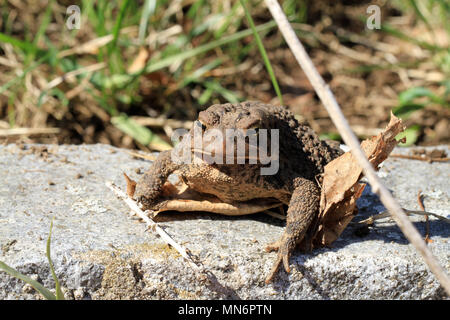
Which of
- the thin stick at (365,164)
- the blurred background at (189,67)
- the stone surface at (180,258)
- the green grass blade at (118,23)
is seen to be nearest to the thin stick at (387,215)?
the stone surface at (180,258)

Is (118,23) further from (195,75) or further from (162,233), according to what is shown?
(162,233)

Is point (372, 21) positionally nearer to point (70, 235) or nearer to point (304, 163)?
point (304, 163)

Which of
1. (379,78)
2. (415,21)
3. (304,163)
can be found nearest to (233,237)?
(304,163)

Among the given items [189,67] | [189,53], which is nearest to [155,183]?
[189,53]

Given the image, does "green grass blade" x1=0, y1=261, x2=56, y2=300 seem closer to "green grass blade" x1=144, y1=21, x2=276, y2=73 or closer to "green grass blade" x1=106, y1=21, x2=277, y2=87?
"green grass blade" x1=106, y1=21, x2=277, y2=87

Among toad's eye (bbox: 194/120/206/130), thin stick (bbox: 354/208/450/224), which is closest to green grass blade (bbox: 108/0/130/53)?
toad's eye (bbox: 194/120/206/130)

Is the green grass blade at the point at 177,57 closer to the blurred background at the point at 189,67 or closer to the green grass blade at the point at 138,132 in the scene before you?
the blurred background at the point at 189,67
